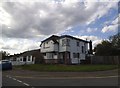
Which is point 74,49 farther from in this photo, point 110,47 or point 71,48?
point 110,47

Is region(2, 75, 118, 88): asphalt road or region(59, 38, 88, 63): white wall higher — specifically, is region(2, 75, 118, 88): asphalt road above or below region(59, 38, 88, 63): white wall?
below

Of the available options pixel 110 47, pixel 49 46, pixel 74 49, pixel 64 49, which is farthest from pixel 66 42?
pixel 110 47

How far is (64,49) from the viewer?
54.3 meters

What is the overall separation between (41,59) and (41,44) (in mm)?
→ 5437

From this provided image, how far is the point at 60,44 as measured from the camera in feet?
183

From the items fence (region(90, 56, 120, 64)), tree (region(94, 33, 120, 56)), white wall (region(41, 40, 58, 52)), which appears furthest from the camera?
tree (region(94, 33, 120, 56))

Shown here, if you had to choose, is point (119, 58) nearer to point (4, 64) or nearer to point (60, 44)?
point (60, 44)

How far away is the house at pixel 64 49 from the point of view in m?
54.1

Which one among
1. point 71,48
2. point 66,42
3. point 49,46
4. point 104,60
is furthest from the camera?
point 49,46

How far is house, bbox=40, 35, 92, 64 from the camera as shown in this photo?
177ft

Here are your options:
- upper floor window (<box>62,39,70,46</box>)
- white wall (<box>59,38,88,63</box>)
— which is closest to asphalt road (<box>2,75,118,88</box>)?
white wall (<box>59,38,88,63</box>)

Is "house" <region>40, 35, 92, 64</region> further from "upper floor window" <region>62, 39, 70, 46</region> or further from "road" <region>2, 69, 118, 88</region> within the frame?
"road" <region>2, 69, 118, 88</region>

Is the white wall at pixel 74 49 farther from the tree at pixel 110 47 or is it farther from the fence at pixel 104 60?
the tree at pixel 110 47

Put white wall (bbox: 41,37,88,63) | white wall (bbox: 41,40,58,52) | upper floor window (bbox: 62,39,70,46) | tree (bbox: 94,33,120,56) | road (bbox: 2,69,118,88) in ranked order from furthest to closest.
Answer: tree (bbox: 94,33,120,56), white wall (bbox: 41,40,58,52), white wall (bbox: 41,37,88,63), upper floor window (bbox: 62,39,70,46), road (bbox: 2,69,118,88)
